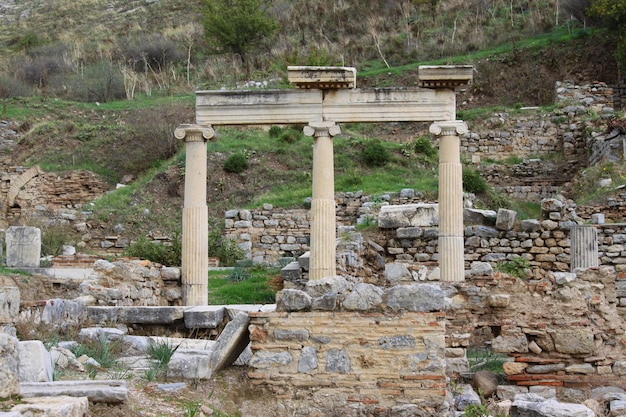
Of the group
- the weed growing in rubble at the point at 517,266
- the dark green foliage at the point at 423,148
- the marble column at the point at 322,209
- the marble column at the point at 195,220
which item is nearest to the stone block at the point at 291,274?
the marble column at the point at 322,209

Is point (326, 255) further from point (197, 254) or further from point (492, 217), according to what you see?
point (492, 217)

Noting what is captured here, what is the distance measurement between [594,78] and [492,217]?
17.2 metres

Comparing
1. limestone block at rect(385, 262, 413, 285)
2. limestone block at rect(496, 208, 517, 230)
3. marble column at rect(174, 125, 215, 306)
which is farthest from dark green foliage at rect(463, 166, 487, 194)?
marble column at rect(174, 125, 215, 306)

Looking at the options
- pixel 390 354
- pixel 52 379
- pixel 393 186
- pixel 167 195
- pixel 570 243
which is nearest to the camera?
pixel 52 379

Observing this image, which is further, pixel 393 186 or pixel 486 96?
pixel 486 96

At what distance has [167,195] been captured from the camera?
1040 inches

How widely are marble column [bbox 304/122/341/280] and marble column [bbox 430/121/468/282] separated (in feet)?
6.46

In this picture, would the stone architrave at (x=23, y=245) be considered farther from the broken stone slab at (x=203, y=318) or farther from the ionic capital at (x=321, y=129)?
the broken stone slab at (x=203, y=318)

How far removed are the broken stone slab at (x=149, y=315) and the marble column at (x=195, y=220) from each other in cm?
338

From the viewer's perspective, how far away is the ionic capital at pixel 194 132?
16375 millimetres

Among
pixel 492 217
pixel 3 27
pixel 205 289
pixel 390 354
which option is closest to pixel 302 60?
pixel 492 217

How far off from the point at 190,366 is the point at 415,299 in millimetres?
2085

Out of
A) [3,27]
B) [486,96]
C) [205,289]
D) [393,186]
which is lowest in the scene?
[205,289]

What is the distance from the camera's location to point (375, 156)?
26219mm
